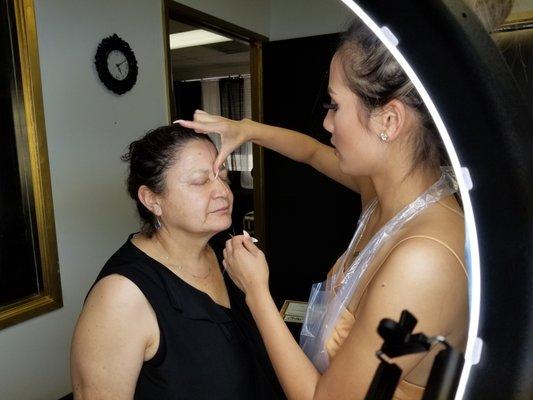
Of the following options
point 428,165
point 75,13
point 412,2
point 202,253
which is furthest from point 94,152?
point 412,2

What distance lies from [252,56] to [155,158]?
319cm

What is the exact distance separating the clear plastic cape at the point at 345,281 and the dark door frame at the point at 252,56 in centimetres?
221

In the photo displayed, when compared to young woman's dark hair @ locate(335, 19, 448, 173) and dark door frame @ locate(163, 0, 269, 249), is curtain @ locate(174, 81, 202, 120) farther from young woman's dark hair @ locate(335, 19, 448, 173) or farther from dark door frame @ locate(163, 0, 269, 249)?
young woman's dark hair @ locate(335, 19, 448, 173)

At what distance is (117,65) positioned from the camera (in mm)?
2588

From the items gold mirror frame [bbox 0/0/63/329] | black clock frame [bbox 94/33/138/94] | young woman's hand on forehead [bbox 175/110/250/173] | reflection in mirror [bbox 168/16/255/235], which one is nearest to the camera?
young woman's hand on forehead [bbox 175/110/250/173]

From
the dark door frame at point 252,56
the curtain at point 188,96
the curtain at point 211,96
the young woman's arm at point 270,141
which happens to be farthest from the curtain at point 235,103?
the young woman's arm at point 270,141

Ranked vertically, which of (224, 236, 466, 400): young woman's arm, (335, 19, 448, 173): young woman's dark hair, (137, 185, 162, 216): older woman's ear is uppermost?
(335, 19, 448, 173): young woman's dark hair

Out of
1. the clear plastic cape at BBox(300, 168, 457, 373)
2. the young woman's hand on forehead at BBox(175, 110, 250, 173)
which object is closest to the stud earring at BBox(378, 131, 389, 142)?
the clear plastic cape at BBox(300, 168, 457, 373)

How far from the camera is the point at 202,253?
1.45 metres

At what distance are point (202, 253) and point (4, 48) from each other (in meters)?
1.45

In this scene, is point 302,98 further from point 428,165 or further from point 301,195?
point 428,165

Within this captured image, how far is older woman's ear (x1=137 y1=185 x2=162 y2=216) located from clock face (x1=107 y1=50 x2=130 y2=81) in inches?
58.3

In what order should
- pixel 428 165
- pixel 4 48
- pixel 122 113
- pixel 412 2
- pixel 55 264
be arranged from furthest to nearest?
1. pixel 122 113
2. pixel 55 264
3. pixel 4 48
4. pixel 428 165
5. pixel 412 2

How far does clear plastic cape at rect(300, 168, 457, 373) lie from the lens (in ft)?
2.96
